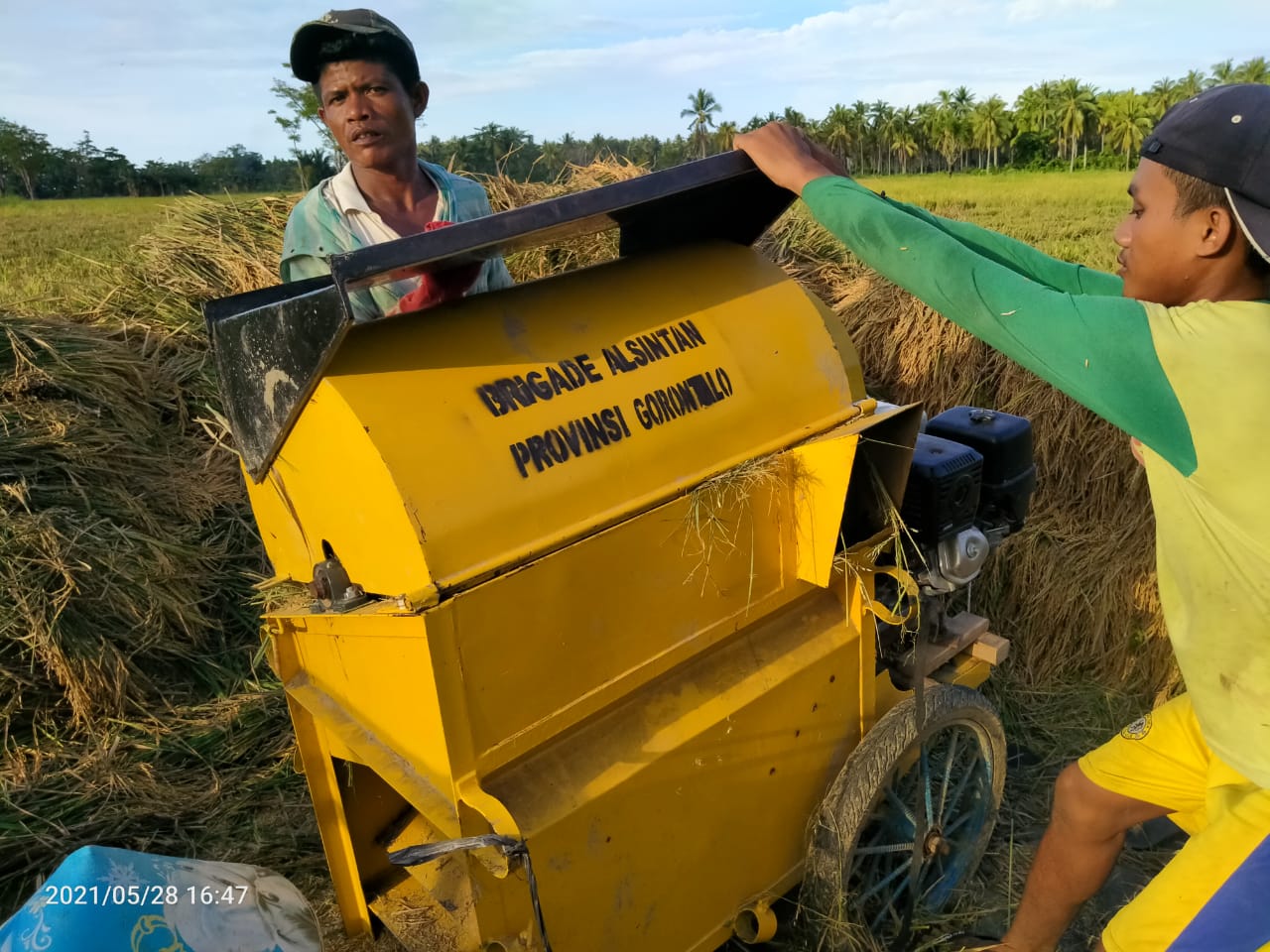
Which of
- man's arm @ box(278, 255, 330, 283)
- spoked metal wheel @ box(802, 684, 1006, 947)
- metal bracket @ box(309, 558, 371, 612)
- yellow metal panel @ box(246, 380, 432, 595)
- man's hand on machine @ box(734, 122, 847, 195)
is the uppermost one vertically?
man's hand on machine @ box(734, 122, 847, 195)

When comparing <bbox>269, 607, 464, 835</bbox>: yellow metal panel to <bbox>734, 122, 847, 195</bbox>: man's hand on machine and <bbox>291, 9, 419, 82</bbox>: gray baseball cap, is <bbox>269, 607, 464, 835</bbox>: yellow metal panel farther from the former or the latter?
<bbox>291, 9, 419, 82</bbox>: gray baseball cap

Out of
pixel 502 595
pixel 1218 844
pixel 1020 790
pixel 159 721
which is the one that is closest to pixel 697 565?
pixel 502 595

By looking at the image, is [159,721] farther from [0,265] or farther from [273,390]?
[0,265]

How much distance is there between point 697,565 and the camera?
2061 mm

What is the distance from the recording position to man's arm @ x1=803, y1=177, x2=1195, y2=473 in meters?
1.41

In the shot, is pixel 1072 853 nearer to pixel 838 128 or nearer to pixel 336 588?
pixel 336 588

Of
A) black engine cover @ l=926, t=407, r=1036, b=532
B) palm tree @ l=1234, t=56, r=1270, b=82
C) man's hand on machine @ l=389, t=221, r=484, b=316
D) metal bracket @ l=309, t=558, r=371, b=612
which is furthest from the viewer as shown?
palm tree @ l=1234, t=56, r=1270, b=82

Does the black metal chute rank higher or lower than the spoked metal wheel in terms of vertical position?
higher

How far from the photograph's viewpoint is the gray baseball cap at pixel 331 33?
7.75ft

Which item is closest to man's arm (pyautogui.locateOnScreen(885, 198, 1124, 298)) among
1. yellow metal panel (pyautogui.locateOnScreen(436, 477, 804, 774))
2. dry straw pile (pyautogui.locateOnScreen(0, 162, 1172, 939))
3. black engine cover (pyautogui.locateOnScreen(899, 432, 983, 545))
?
black engine cover (pyautogui.locateOnScreen(899, 432, 983, 545))

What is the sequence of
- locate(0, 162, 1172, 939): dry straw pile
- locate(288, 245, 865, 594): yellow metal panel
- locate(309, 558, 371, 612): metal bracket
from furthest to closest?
locate(0, 162, 1172, 939): dry straw pile
locate(309, 558, 371, 612): metal bracket
locate(288, 245, 865, 594): yellow metal panel

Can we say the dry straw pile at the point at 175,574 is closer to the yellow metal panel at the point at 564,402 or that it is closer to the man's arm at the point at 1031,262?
the yellow metal panel at the point at 564,402

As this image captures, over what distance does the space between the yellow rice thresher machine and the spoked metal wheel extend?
2cm

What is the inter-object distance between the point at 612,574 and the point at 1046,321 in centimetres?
104
